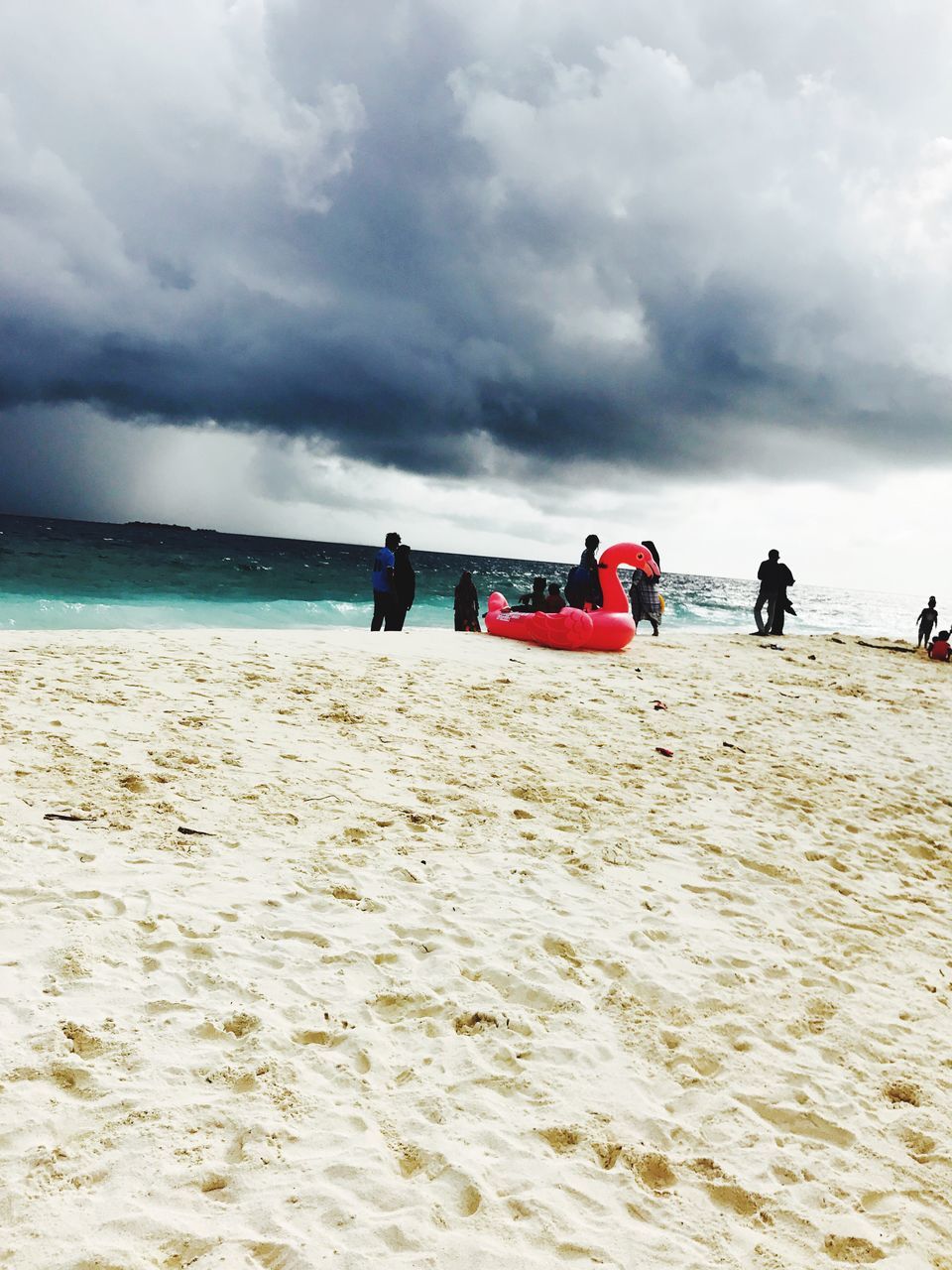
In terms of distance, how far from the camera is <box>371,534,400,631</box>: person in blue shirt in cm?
1259

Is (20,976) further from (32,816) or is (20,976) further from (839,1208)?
(839,1208)

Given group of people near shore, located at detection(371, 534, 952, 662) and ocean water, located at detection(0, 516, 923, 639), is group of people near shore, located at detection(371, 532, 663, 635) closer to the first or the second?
group of people near shore, located at detection(371, 534, 952, 662)

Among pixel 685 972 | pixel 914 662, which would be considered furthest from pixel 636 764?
pixel 914 662

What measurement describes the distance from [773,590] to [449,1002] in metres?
16.6

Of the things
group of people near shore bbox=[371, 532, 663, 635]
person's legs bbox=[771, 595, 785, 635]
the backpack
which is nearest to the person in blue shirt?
group of people near shore bbox=[371, 532, 663, 635]

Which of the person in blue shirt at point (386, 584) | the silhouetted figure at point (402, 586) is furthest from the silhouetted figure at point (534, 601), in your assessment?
the person in blue shirt at point (386, 584)

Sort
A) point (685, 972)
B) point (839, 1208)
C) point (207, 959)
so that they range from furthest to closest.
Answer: point (685, 972)
point (207, 959)
point (839, 1208)

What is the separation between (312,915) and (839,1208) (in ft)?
8.53

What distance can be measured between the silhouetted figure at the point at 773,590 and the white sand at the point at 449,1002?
11.1 m

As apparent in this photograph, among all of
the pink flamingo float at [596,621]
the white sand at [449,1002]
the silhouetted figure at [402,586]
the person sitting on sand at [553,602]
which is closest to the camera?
the white sand at [449,1002]

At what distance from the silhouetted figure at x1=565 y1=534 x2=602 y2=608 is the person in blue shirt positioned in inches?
140

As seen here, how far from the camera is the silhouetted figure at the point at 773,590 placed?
1719 cm

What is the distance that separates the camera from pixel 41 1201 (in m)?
2.10

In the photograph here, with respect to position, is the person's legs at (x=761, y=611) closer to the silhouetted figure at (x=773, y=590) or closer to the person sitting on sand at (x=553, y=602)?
the silhouetted figure at (x=773, y=590)
